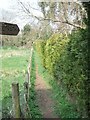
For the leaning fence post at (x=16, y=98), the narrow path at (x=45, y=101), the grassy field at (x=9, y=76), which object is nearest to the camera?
the leaning fence post at (x=16, y=98)

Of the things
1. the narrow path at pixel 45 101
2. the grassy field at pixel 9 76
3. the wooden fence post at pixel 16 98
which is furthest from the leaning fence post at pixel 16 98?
the narrow path at pixel 45 101

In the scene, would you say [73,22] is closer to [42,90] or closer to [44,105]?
[42,90]

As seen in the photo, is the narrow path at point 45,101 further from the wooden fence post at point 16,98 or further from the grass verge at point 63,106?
the wooden fence post at point 16,98

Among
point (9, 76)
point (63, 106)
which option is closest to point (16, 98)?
point (63, 106)

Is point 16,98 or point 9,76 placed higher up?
point 16,98

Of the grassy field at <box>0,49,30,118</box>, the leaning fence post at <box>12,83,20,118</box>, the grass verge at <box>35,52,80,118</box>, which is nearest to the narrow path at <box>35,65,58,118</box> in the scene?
the grass verge at <box>35,52,80,118</box>

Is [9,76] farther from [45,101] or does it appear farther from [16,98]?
[16,98]

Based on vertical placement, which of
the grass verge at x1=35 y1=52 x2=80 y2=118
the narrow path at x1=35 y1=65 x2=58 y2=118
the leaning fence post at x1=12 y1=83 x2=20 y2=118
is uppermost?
the leaning fence post at x1=12 y1=83 x2=20 y2=118

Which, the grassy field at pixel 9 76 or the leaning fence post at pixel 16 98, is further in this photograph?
the grassy field at pixel 9 76

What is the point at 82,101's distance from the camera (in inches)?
→ 210

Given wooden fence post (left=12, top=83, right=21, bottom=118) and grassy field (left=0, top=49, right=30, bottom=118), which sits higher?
wooden fence post (left=12, top=83, right=21, bottom=118)

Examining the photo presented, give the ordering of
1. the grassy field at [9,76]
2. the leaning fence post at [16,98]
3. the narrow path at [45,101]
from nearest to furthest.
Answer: the leaning fence post at [16,98] < the grassy field at [9,76] < the narrow path at [45,101]

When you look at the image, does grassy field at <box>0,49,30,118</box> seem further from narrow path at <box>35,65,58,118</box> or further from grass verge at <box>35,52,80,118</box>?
grass verge at <box>35,52,80,118</box>

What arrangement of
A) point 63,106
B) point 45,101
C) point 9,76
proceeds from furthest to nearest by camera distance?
point 9,76 < point 45,101 < point 63,106
